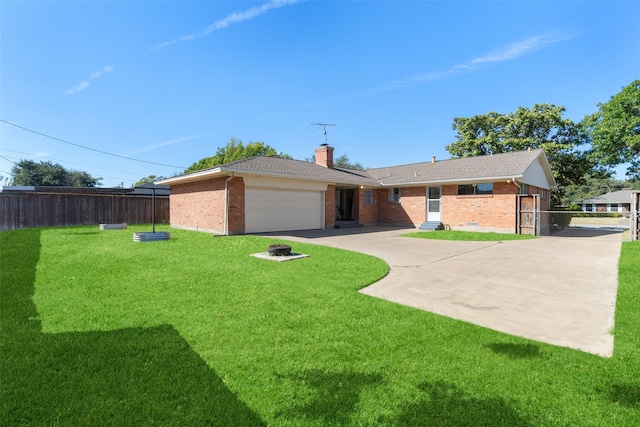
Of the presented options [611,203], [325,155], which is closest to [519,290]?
[325,155]

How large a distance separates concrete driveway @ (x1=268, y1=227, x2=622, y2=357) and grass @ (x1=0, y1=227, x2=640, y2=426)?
281mm

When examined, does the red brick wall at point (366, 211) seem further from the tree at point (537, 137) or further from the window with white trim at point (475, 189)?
the tree at point (537, 137)

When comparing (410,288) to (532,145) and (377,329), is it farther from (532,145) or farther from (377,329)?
(532,145)

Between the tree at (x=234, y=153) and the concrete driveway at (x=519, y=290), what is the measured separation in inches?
1233

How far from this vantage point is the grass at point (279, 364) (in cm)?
219

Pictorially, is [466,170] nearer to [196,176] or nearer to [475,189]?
[475,189]

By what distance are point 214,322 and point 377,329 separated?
199cm

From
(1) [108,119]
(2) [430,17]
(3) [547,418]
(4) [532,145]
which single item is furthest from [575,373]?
(4) [532,145]

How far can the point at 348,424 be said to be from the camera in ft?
6.82

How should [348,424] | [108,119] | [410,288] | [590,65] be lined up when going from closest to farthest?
1. [348,424]
2. [410,288]
3. [590,65]
4. [108,119]

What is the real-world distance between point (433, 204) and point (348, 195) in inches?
213

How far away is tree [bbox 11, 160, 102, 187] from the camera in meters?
47.3

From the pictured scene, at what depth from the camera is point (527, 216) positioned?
A: 14.9 metres

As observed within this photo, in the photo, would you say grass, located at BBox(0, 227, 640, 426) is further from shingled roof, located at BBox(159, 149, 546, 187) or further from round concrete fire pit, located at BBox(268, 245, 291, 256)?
shingled roof, located at BBox(159, 149, 546, 187)
